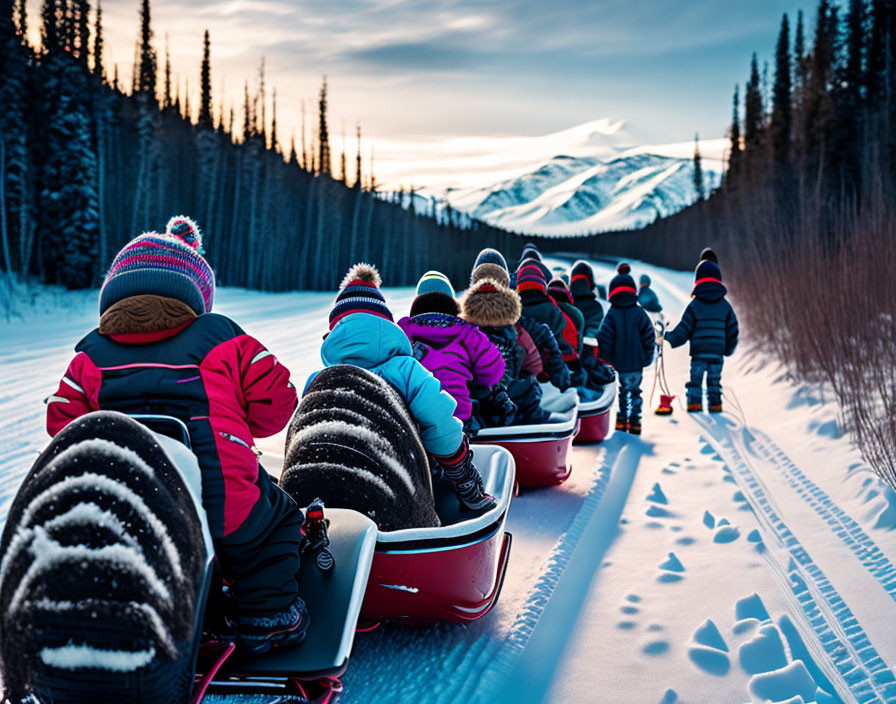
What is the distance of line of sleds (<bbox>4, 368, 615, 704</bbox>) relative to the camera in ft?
5.49

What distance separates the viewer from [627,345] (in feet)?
26.7

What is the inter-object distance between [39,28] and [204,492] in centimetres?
4405

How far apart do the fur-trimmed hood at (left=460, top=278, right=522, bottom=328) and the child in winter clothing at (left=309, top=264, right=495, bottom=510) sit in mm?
2089

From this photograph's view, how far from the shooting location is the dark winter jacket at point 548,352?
647 centimetres

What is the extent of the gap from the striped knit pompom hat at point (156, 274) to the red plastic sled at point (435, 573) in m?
1.29

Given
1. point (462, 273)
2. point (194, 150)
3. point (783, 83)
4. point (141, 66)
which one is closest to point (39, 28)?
point (194, 150)

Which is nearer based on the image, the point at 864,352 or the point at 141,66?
the point at 864,352

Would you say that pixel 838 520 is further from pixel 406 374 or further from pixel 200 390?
pixel 200 390

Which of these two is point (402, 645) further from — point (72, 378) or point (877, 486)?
point (877, 486)

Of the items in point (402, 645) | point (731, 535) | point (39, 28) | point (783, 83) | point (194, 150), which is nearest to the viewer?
point (402, 645)

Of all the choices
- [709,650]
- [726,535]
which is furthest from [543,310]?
[709,650]

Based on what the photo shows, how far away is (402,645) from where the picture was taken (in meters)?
3.29

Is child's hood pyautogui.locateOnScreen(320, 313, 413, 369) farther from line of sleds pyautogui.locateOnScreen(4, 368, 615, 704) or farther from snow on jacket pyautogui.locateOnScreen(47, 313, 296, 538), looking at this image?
snow on jacket pyautogui.locateOnScreen(47, 313, 296, 538)

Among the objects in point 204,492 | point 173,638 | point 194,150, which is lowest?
point 173,638
